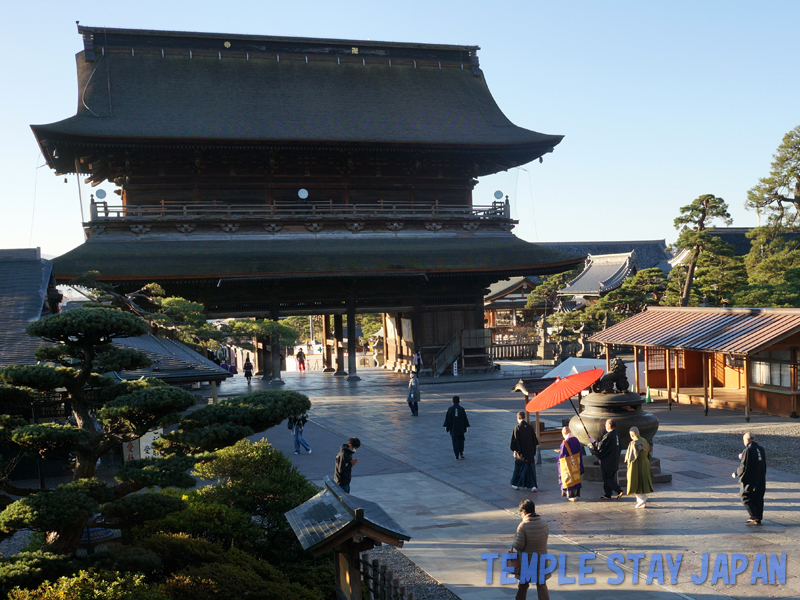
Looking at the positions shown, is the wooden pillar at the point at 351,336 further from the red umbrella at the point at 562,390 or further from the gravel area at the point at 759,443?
the red umbrella at the point at 562,390

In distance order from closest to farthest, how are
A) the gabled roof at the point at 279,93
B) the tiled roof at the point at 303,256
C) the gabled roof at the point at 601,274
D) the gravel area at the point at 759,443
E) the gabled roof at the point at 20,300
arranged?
1. the gabled roof at the point at 20,300
2. the gravel area at the point at 759,443
3. the tiled roof at the point at 303,256
4. the gabled roof at the point at 279,93
5. the gabled roof at the point at 601,274

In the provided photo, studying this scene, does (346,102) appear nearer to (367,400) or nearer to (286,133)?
(286,133)

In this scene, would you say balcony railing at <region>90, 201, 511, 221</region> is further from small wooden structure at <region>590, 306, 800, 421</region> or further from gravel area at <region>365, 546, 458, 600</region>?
gravel area at <region>365, 546, 458, 600</region>

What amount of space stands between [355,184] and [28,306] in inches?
758

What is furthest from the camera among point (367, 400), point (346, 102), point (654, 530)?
point (346, 102)

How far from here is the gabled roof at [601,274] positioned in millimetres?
52744

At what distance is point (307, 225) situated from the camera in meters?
30.6

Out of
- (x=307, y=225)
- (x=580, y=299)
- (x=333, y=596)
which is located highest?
(x=307, y=225)

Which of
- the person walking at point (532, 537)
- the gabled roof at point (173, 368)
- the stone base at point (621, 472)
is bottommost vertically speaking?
the stone base at point (621, 472)

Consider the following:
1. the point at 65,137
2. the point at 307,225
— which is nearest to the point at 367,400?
the point at 307,225

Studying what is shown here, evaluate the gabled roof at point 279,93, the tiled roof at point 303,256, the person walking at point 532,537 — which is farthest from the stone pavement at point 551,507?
the gabled roof at point 279,93

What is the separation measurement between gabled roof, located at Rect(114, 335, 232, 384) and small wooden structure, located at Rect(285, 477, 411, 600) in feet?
21.1

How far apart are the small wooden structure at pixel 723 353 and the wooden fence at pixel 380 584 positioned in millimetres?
13282

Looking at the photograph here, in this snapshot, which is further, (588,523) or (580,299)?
(580,299)
